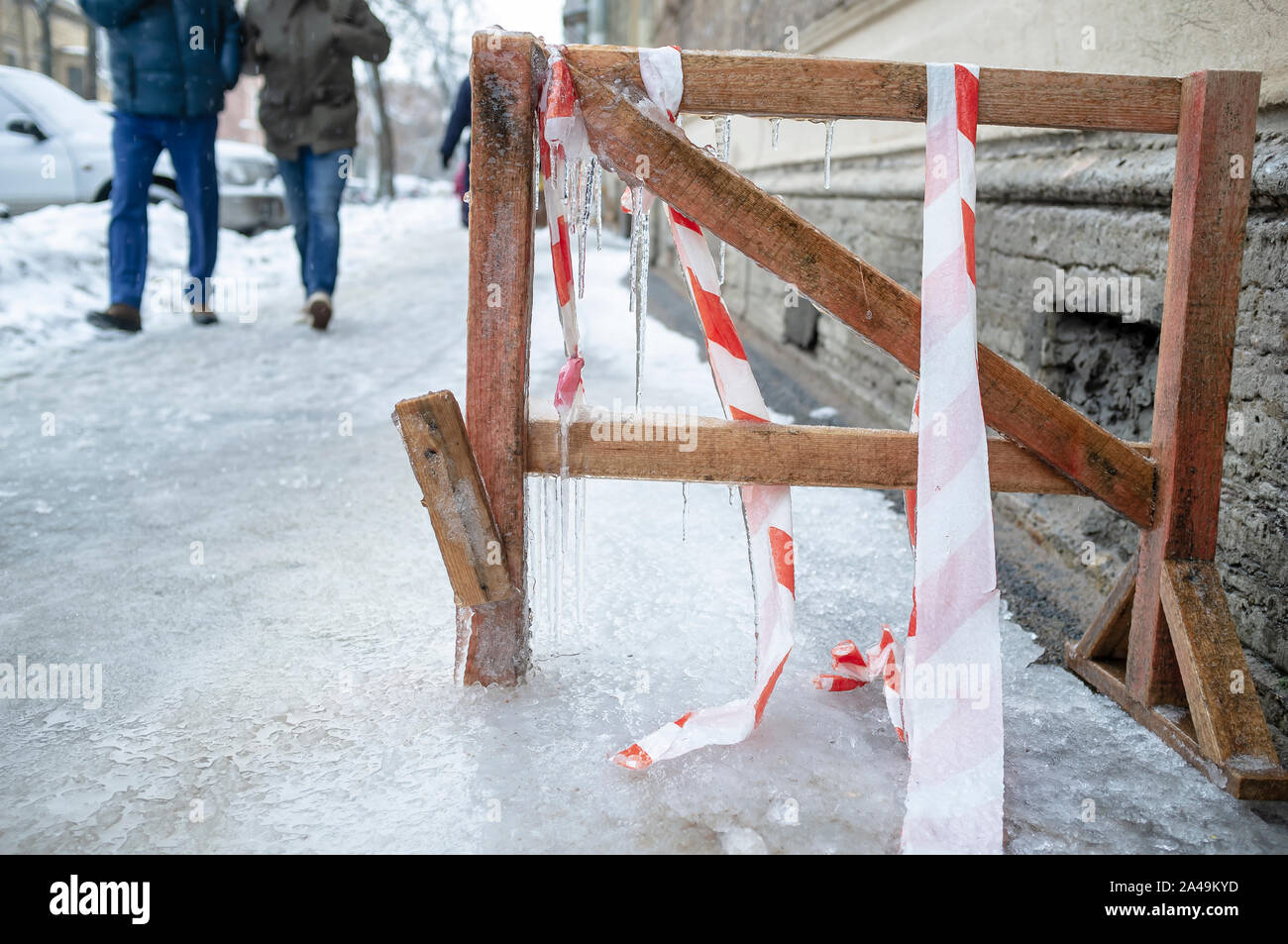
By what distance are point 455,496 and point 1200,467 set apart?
152cm

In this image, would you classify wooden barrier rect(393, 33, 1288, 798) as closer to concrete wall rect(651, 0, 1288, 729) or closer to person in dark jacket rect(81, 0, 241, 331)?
concrete wall rect(651, 0, 1288, 729)

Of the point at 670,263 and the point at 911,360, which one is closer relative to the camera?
the point at 911,360

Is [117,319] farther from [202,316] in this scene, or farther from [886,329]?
[886,329]

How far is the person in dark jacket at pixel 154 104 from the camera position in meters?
5.60

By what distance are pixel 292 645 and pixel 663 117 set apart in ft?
4.89

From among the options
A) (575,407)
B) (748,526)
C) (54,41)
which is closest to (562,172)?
(575,407)

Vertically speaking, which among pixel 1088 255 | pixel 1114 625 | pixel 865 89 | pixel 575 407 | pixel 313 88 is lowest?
pixel 1114 625

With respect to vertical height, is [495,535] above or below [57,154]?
below

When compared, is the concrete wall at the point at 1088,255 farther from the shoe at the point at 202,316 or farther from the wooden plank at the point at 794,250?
the shoe at the point at 202,316

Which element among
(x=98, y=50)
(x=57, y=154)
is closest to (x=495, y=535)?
(x=57, y=154)

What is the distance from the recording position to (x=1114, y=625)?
2348mm

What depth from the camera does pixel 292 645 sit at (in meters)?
2.41
